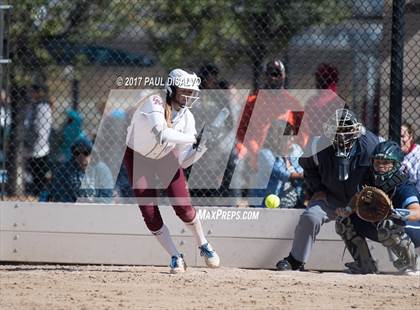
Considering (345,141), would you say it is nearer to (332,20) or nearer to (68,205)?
(332,20)

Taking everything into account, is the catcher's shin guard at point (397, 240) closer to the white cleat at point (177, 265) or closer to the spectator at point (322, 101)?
the spectator at point (322, 101)

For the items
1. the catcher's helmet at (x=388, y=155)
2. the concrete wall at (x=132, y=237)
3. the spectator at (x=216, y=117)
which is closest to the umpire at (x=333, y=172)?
the catcher's helmet at (x=388, y=155)

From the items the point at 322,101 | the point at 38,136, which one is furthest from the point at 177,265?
the point at 38,136

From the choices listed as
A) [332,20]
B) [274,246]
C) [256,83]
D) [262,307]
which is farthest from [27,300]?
[332,20]

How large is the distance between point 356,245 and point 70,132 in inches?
148

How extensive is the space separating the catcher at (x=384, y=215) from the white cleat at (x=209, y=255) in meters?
1.15

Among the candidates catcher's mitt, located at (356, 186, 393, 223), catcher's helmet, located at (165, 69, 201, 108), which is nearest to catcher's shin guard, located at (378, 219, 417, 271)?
catcher's mitt, located at (356, 186, 393, 223)

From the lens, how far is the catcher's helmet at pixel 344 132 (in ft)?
27.8

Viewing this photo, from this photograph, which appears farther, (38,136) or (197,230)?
(38,136)

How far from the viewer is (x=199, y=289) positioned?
7289 mm

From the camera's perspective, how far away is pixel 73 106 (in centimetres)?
1126

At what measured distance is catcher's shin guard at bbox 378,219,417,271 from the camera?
838 centimetres

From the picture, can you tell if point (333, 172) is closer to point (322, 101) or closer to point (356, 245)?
point (356, 245)

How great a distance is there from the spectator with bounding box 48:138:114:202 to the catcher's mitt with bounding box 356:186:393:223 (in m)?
2.75
